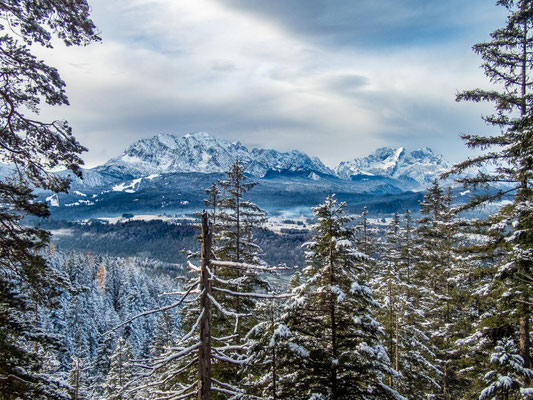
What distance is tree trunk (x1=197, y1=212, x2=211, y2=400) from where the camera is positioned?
5.29 m

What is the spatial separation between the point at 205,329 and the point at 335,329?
4.64 meters

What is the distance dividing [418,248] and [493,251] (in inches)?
518

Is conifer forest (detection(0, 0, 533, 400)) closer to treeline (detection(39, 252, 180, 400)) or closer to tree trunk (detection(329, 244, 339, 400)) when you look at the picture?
tree trunk (detection(329, 244, 339, 400))

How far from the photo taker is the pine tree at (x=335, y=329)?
8227 mm

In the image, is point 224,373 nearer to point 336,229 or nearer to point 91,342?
point 336,229

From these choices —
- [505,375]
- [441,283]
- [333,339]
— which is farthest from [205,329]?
[441,283]

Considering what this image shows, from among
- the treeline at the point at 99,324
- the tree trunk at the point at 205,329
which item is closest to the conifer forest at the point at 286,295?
the tree trunk at the point at 205,329

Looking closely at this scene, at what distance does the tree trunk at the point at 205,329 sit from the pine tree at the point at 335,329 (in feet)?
10.3

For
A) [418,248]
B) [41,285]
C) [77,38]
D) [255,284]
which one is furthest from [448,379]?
[77,38]

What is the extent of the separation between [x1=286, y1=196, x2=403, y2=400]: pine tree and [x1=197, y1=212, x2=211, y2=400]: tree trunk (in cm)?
314

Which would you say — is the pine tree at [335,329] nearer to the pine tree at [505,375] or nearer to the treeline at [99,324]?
the pine tree at [505,375]

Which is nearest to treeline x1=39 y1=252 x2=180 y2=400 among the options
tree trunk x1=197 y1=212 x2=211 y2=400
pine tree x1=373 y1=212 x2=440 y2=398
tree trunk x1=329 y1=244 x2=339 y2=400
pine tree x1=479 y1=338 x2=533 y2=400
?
pine tree x1=373 y1=212 x2=440 y2=398

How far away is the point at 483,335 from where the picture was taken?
12047 mm

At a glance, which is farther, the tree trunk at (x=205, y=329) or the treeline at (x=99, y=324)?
the treeline at (x=99, y=324)
